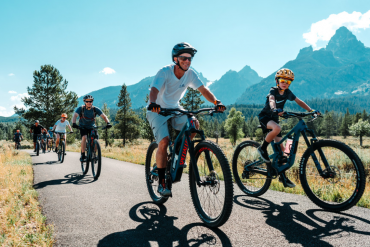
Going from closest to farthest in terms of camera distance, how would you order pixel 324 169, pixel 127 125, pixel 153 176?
1. pixel 324 169
2. pixel 153 176
3. pixel 127 125

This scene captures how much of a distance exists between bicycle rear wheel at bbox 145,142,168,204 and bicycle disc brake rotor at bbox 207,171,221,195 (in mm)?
1276

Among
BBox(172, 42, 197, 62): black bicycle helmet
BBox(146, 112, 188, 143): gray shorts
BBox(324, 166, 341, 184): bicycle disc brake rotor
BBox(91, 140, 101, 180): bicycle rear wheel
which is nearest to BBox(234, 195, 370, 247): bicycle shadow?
BBox(324, 166, 341, 184): bicycle disc brake rotor

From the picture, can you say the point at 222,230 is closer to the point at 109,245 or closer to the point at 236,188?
the point at 109,245

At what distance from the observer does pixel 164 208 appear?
3816 millimetres

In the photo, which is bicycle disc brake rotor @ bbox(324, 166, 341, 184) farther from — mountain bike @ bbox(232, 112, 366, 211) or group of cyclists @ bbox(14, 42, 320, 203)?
group of cyclists @ bbox(14, 42, 320, 203)

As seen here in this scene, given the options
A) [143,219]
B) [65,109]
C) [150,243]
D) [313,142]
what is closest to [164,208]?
[143,219]

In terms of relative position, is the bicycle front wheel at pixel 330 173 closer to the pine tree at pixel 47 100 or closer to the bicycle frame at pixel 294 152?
the bicycle frame at pixel 294 152

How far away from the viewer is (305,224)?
2.98 meters

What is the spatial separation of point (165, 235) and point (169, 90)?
217cm

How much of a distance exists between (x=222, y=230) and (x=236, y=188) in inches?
96.0

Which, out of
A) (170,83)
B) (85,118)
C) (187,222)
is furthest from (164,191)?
(85,118)

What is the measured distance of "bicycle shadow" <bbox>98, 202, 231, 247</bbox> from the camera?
2604mm

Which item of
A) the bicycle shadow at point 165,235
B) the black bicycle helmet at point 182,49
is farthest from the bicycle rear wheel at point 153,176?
the black bicycle helmet at point 182,49

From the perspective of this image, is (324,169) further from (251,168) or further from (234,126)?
(234,126)
